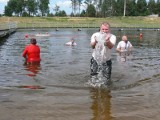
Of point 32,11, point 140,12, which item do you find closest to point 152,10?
point 140,12

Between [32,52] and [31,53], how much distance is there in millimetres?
65

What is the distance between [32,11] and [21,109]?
560 feet

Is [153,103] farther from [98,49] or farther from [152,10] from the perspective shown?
[152,10]

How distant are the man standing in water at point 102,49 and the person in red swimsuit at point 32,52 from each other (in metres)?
5.81

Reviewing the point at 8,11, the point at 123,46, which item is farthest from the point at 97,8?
the point at 123,46

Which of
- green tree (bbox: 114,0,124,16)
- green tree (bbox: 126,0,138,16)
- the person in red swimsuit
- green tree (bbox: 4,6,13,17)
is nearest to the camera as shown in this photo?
the person in red swimsuit

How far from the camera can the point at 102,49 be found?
10.5 meters

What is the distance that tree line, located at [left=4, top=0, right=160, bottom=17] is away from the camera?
499ft

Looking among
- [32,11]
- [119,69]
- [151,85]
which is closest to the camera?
[151,85]

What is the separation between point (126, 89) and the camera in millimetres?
11625

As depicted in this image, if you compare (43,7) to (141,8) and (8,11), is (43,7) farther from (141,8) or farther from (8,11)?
(141,8)

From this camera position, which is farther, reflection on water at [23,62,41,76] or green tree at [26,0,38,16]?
green tree at [26,0,38,16]

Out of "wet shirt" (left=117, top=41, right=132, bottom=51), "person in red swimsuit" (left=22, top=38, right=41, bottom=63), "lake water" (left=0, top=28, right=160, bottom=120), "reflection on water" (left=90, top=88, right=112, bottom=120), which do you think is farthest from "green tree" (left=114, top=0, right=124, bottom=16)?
"reflection on water" (left=90, top=88, right=112, bottom=120)

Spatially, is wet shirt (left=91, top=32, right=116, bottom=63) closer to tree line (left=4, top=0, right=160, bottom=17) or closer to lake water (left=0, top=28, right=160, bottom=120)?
lake water (left=0, top=28, right=160, bottom=120)
